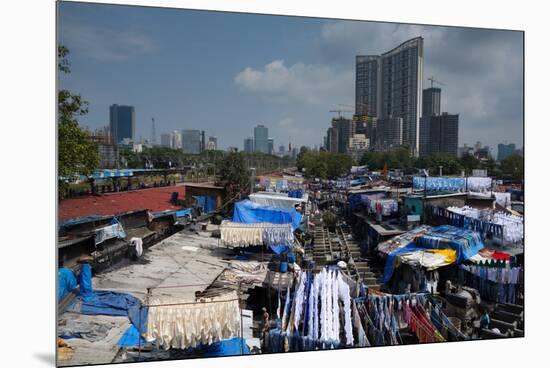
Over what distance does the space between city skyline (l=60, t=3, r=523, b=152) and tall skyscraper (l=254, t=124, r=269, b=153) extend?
2.3 inches

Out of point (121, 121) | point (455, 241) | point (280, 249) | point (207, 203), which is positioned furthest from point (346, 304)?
point (121, 121)

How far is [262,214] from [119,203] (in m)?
1.35

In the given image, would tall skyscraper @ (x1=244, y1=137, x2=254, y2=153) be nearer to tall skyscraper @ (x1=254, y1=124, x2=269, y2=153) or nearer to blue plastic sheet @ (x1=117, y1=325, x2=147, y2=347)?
tall skyscraper @ (x1=254, y1=124, x2=269, y2=153)

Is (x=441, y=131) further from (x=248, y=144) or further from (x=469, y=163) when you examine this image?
(x=248, y=144)

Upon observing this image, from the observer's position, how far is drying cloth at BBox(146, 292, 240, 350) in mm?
4215

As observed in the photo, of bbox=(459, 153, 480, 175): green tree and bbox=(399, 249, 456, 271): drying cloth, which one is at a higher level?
bbox=(459, 153, 480, 175): green tree

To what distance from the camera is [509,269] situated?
511 centimetres

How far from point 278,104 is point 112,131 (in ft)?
5.06

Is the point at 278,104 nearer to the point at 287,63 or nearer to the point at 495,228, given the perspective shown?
the point at 287,63

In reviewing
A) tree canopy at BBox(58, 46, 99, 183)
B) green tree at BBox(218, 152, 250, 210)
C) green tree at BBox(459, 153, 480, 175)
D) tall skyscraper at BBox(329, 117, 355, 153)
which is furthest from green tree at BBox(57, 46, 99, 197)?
green tree at BBox(459, 153, 480, 175)

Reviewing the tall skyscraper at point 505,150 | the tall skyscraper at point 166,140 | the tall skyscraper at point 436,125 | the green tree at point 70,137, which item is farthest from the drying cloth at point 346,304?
the green tree at point 70,137

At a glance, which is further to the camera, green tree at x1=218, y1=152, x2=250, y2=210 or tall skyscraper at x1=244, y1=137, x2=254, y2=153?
green tree at x1=218, y1=152, x2=250, y2=210

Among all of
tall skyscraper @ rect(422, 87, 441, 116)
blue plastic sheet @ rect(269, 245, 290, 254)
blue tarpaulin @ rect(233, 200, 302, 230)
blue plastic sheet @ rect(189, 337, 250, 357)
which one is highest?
tall skyscraper @ rect(422, 87, 441, 116)

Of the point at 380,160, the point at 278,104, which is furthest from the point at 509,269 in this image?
the point at 278,104
